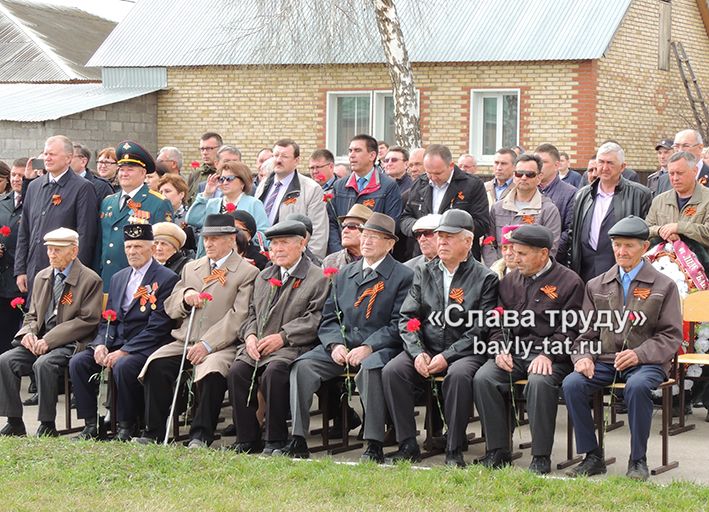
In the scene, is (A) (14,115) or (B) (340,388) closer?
(B) (340,388)

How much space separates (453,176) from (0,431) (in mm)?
4215

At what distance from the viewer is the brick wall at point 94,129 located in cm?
2445

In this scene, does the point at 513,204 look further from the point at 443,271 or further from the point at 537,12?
the point at 537,12

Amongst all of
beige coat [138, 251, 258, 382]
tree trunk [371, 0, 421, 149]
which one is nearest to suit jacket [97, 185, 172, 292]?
beige coat [138, 251, 258, 382]

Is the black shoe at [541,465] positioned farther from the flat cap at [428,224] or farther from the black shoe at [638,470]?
the flat cap at [428,224]

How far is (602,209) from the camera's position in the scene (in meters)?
10.3

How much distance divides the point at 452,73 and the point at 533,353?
15638mm

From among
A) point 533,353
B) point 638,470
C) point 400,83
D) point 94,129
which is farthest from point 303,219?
point 94,129

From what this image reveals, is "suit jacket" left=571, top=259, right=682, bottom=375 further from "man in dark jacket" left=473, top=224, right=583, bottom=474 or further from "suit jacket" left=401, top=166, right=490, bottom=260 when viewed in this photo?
"suit jacket" left=401, top=166, right=490, bottom=260

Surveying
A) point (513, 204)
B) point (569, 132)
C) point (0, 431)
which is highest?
point (569, 132)

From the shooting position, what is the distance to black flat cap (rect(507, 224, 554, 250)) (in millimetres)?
8508

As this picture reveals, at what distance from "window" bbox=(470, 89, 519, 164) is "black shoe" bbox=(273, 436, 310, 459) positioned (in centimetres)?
1508

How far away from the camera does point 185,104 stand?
26.0 metres

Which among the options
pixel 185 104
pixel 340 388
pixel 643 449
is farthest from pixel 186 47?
pixel 643 449
